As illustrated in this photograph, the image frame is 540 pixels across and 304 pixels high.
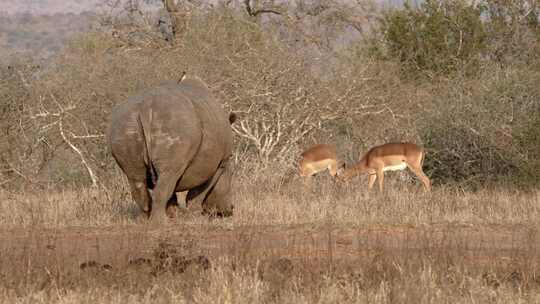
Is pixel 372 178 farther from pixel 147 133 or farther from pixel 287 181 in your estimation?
pixel 147 133

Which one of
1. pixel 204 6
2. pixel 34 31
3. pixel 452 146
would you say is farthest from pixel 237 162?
pixel 34 31

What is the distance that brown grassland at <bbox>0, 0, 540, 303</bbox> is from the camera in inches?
320

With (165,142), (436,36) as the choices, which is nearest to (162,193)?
(165,142)

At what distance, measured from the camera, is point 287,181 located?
57.6 feet

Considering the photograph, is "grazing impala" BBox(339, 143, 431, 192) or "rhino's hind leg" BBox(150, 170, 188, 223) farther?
"grazing impala" BBox(339, 143, 431, 192)

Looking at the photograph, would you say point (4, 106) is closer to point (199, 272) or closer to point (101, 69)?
point (101, 69)

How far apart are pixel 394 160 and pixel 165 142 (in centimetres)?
809

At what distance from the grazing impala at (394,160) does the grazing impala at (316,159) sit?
2.24 ft

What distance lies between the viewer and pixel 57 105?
17969 millimetres

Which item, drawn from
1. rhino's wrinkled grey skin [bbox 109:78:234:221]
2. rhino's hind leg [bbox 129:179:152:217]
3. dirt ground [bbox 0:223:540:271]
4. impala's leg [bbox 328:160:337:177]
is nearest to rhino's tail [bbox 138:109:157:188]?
rhino's wrinkled grey skin [bbox 109:78:234:221]

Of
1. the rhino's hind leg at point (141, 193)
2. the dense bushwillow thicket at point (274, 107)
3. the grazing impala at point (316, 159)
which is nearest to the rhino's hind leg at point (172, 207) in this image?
the rhino's hind leg at point (141, 193)

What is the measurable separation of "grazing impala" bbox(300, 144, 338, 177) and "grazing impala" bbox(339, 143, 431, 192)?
0.68 meters

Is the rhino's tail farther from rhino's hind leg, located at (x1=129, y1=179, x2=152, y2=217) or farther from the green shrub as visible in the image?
the green shrub

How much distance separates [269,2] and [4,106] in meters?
10.2
